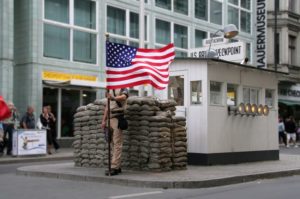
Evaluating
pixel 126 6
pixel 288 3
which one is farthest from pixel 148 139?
pixel 288 3

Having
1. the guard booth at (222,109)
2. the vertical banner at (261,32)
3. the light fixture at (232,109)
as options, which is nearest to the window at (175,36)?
the vertical banner at (261,32)

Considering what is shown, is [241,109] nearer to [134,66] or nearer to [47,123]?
[134,66]

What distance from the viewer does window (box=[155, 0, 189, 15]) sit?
31.2 meters

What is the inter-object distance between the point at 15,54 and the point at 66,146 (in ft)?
16.0

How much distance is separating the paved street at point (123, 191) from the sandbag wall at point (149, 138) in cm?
161

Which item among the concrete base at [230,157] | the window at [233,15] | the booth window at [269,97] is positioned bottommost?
the concrete base at [230,157]

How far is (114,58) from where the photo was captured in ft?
Result: 40.0

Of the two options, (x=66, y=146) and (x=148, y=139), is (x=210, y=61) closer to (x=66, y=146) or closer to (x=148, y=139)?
(x=148, y=139)

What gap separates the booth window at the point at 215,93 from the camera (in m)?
14.9

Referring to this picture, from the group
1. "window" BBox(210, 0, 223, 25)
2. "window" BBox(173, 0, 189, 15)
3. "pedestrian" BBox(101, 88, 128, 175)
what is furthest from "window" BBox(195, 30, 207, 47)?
"pedestrian" BBox(101, 88, 128, 175)

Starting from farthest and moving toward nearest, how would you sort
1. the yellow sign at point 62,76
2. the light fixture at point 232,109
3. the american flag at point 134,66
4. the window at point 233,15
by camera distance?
the window at point 233,15
the yellow sign at point 62,76
the light fixture at point 232,109
the american flag at point 134,66

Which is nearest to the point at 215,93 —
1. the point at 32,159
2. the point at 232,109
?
the point at 232,109

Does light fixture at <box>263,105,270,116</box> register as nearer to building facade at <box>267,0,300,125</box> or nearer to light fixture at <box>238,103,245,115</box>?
light fixture at <box>238,103,245,115</box>

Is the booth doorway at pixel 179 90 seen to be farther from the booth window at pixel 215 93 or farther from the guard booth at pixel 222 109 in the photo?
the booth window at pixel 215 93
